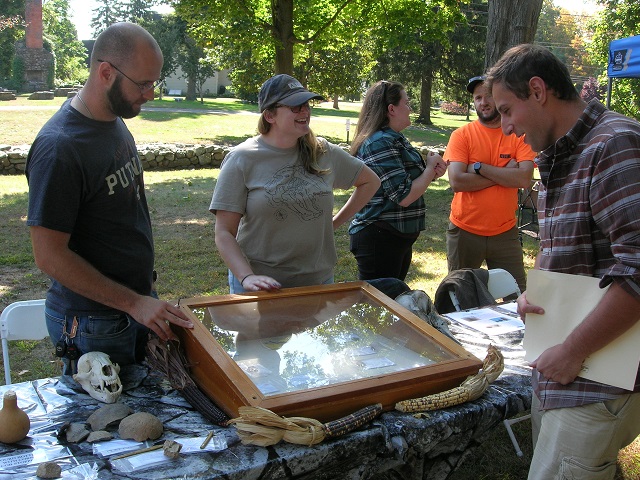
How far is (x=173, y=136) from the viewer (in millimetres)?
16125

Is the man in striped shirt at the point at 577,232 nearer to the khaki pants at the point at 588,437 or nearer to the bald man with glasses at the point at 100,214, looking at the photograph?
the khaki pants at the point at 588,437

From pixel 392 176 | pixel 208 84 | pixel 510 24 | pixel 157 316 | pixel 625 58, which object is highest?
pixel 208 84

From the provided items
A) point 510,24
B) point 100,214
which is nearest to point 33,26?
point 510,24

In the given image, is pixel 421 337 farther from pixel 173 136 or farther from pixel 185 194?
pixel 173 136

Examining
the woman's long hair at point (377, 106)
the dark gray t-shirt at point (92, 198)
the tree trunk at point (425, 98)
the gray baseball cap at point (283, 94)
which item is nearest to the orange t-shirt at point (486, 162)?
the woman's long hair at point (377, 106)

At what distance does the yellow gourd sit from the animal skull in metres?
0.26

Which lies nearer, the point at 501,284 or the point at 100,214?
the point at 100,214

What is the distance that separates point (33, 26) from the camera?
1395 inches

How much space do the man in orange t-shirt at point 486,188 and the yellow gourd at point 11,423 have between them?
8.77ft

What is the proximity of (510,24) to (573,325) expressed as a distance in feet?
16.7

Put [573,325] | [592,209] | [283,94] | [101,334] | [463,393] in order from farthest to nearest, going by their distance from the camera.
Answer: [283,94], [101,334], [463,393], [573,325], [592,209]

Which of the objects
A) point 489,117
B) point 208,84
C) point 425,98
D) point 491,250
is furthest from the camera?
point 208,84

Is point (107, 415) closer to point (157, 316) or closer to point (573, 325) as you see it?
point (157, 316)

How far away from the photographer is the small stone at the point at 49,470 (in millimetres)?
1450
